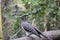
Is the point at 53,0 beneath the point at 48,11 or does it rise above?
above

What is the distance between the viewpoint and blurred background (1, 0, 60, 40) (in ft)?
9.95

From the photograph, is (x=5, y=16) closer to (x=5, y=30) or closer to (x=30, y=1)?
(x=5, y=30)

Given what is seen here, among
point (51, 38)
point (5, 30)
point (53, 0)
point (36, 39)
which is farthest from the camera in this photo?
point (53, 0)

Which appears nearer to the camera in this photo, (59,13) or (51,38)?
(51,38)

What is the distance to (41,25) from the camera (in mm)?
3734

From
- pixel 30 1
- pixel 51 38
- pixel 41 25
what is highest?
pixel 30 1

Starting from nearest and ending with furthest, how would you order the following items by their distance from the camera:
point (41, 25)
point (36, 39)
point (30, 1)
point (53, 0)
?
point (36, 39) < point (30, 1) < point (53, 0) < point (41, 25)

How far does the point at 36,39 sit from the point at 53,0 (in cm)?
111

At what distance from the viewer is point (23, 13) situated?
2.98 m

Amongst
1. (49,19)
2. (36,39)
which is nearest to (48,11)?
(49,19)

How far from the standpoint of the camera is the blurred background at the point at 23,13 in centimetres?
303

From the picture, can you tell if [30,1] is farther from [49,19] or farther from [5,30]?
[49,19]

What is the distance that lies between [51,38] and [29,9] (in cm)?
77

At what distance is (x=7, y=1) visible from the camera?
10.5ft
